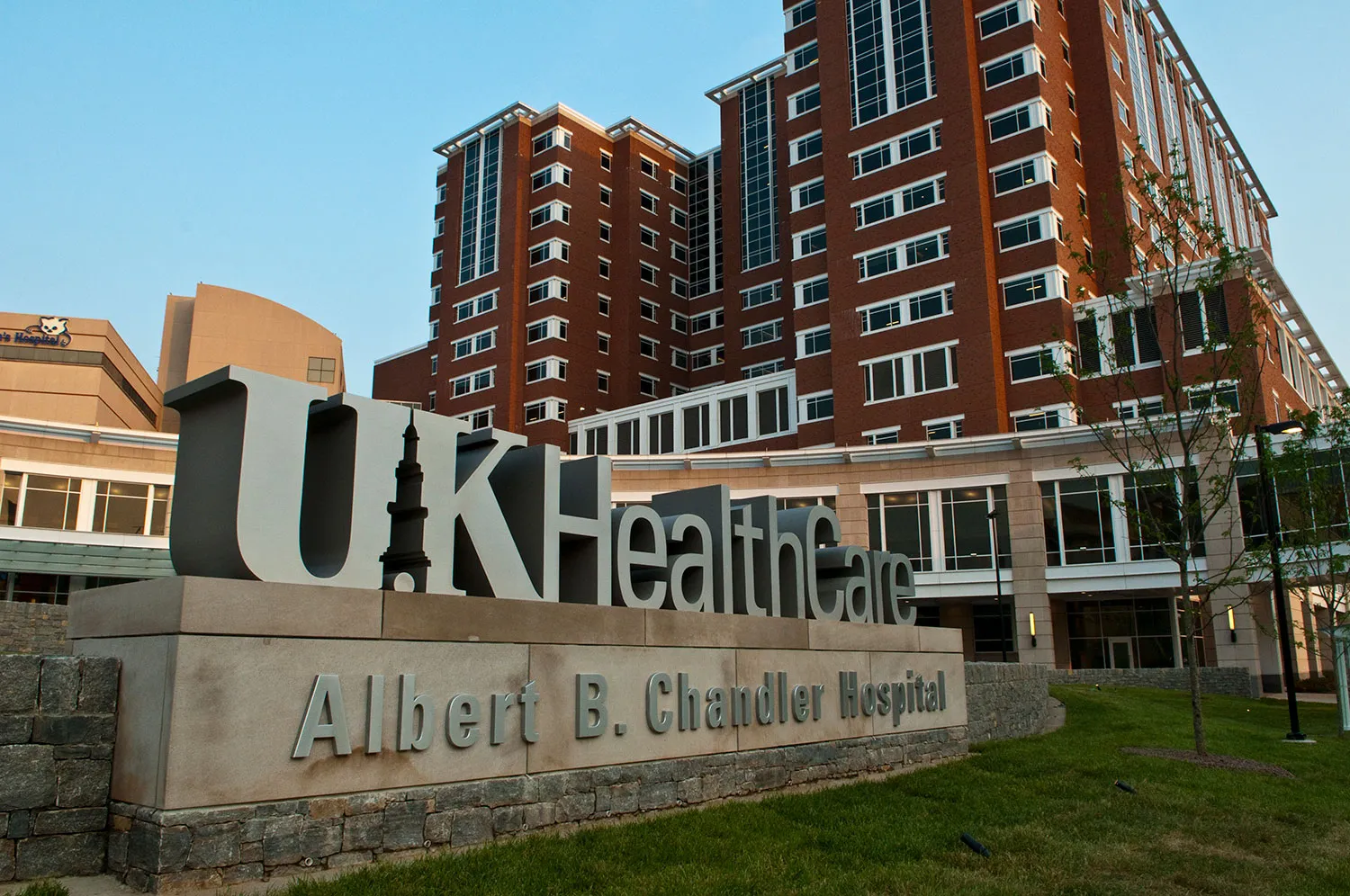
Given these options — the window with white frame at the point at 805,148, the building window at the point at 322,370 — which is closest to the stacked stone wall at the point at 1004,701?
the window with white frame at the point at 805,148

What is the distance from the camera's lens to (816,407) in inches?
2211

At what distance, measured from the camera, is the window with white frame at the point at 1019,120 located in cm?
5119

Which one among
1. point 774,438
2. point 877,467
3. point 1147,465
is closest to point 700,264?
point 774,438

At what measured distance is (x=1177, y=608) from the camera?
44.9 metres

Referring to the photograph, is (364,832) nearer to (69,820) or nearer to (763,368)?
(69,820)

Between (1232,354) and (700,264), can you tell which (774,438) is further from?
(1232,354)

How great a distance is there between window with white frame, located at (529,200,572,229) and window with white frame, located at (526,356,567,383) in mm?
10033

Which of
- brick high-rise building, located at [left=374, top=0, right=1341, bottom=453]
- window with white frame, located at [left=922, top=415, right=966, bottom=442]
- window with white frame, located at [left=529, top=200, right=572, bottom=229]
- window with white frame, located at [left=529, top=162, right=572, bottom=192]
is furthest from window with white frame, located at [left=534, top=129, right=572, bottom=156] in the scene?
window with white frame, located at [left=922, top=415, right=966, bottom=442]

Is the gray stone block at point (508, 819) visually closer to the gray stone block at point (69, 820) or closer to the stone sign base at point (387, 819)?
the stone sign base at point (387, 819)

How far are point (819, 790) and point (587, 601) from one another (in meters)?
4.43

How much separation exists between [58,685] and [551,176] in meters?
67.8

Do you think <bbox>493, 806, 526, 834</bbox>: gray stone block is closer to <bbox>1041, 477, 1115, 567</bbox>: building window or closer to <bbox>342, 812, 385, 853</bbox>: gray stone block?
<bbox>342, 812, 385, 853</bbox>: gray stone block

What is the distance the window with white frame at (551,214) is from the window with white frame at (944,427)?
33.1m

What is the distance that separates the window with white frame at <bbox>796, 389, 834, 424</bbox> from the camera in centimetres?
5562
